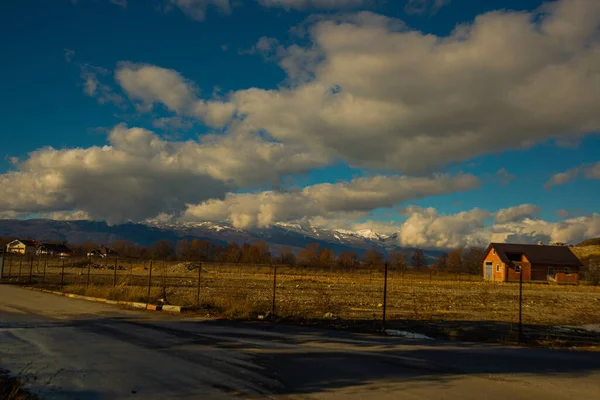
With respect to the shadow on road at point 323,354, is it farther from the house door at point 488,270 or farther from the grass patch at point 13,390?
the house door at point 488,270

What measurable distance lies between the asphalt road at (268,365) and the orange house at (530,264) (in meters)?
69.2

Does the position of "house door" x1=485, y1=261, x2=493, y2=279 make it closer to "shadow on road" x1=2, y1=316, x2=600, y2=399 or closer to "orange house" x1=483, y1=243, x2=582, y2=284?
"orange house" x1=483, y1=243, x2=582, y2=284

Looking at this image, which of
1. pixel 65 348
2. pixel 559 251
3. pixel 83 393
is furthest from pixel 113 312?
pixel 559 251

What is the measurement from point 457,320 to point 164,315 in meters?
12.2

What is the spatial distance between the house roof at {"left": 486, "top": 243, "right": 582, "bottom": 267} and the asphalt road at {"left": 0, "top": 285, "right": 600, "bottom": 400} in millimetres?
71365

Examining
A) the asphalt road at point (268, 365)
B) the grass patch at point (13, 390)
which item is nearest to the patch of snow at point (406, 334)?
the asphalt road at point (268, 365)

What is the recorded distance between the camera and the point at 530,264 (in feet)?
253

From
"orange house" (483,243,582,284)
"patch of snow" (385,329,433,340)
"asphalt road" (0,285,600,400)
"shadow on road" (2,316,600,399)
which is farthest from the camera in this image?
"orange house" (483,243,582,284)

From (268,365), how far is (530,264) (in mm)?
78081

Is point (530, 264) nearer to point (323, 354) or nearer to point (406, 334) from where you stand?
point (406, 334)

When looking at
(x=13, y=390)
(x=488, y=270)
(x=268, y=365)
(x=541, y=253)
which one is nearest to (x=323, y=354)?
(x=268, y=365)

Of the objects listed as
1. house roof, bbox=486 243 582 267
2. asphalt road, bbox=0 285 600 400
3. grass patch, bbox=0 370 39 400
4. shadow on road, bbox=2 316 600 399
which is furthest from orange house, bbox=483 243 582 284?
grass patch, bbox=0 370 39 400

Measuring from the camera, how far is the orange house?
7606 cm

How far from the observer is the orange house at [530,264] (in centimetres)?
7606
